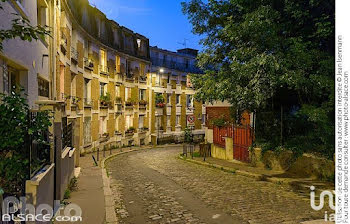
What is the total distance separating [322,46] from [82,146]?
16.9 m

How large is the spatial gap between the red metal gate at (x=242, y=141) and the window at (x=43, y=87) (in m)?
10.9

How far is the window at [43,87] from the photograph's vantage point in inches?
451

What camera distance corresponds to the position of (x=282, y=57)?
11438 millimetres

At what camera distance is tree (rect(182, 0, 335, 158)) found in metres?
10.9

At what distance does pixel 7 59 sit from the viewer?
23.4 ft

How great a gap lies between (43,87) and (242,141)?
36.9ft

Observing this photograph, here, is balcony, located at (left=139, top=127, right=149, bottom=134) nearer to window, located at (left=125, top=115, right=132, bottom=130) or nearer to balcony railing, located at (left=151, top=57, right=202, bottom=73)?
window, located at (left=125, top=115, right=132, bottom=130)

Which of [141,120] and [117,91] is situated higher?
[117,91]

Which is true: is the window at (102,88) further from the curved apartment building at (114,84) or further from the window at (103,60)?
the window at (103,60)

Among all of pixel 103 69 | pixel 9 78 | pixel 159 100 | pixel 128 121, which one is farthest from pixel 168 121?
pixel 9 78

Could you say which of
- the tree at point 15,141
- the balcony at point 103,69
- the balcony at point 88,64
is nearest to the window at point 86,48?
the balcony at point 88,64

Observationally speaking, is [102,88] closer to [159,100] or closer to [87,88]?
[87,88]

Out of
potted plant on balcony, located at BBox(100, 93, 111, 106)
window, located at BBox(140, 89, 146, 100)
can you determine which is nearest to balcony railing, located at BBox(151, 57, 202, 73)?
window, located at BBox(140, 89, 146, 100)


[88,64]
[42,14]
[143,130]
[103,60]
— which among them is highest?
Result: [103,60]
